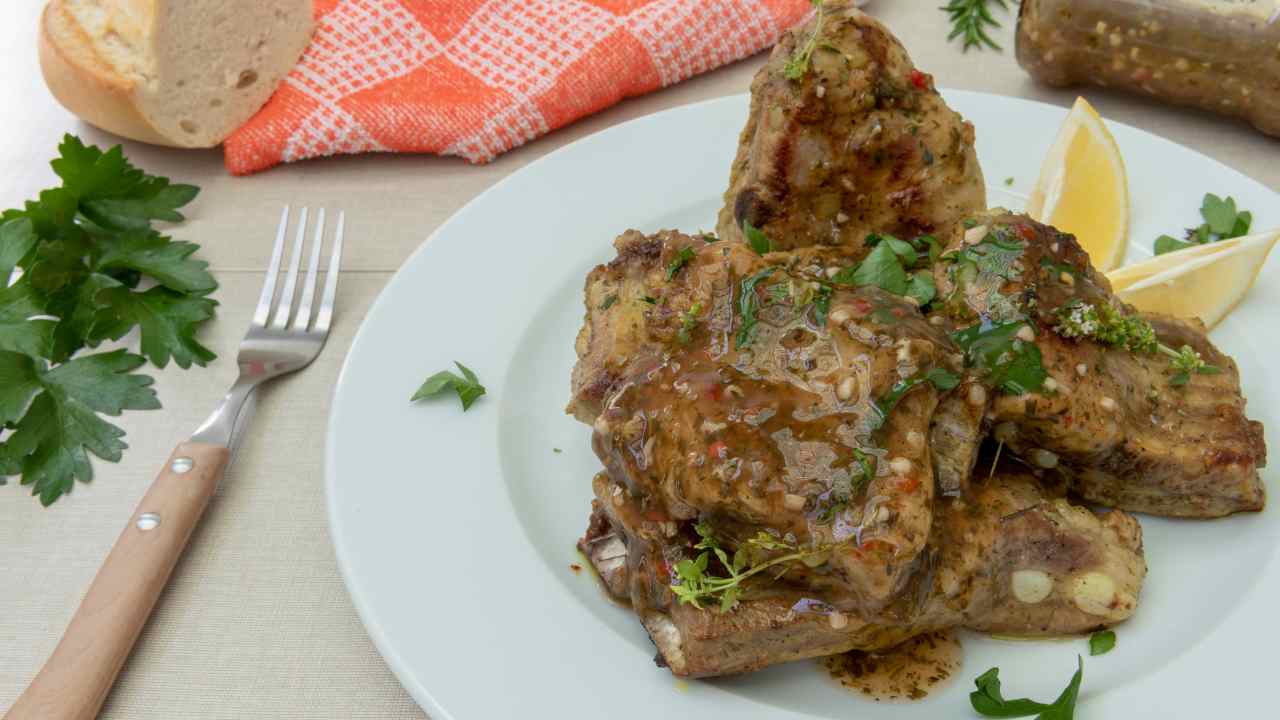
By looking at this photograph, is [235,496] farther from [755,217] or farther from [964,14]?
[964,14]

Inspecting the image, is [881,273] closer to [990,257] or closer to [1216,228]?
[990,257]

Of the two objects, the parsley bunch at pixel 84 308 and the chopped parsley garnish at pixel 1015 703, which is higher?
the chopped parsley garnish at pixel 1015 703

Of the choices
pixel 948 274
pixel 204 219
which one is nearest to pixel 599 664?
pixel 948 274

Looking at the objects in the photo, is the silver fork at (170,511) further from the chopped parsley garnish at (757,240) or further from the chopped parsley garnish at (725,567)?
the chopped parsley garnish at (757,240)

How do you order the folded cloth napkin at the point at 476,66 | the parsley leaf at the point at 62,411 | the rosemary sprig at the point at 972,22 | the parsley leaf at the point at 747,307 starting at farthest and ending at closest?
the rosemary sprig at the point at 972,22, the folded cloth napkin at the point at 476,66, the parsley leaf at the point at 62,411, the parsley leaf at the point at 747,307

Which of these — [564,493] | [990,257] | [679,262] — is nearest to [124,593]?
[564,493]

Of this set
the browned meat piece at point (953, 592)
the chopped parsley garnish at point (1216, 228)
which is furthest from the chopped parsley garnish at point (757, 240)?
the chopped parsley garnish at point (1216, 228)

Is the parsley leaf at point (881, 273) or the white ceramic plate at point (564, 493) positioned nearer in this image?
the white ceramic plate at point (564, 493)
